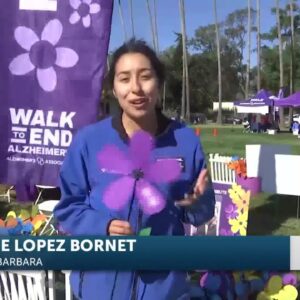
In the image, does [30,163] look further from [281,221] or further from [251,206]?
[251,206]

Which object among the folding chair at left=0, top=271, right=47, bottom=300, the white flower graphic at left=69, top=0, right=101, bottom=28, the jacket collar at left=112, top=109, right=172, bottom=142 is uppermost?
the white flower graphic at left=69, top=0, right=101, bottom=28

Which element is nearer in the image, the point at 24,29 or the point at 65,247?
the point at 65,247

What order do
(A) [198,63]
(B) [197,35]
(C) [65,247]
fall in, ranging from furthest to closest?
1. (B) [197,35]
2. (A) [198,63]
3. (C) [65,247]

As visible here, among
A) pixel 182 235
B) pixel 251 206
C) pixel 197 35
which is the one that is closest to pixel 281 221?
pixel 251 206

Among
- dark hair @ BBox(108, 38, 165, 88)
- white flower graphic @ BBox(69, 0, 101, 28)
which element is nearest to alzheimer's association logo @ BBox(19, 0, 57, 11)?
white flower graphic @ BBox(69, 0, 101, 28)

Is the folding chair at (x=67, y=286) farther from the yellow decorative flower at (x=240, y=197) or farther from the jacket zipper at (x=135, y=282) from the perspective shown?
the yellow decorative flower at (x=240, y=197)

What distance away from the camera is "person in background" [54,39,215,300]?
6.46 feet

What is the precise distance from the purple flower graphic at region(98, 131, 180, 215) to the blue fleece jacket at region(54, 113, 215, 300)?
0.02 m

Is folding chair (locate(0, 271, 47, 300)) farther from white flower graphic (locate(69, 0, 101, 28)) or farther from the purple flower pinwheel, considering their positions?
the purple flower pinwheel

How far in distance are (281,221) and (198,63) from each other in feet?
202

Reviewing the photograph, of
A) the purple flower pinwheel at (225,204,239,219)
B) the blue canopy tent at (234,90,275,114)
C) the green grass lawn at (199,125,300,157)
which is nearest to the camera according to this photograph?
the purple flower pinwheel at (225,204,239,219)

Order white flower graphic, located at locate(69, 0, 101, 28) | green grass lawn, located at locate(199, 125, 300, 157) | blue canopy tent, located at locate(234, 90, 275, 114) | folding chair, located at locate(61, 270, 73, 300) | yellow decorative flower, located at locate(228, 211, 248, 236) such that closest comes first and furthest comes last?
folding chair, located at locate(61, 270, 73, 300), white flower graphic, located at locate(69, 0, 101, 28), yellow decorative flower, located at locate(228, 211, 248, 236), green grass lawn, located at locate(199, 125, 300, 157), blue canopy tent, located at locate(234, 90, 275, 114)

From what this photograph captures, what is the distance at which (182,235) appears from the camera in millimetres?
2002

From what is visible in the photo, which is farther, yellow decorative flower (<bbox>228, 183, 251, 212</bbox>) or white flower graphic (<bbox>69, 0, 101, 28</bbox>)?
yellow decorative flower (<bbox>228, 183, 251, 212</bbox>)
